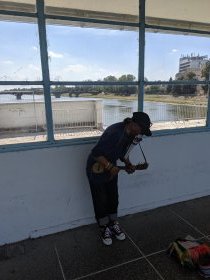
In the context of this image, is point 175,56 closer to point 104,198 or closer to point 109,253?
point 104,198

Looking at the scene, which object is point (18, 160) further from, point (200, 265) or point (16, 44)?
point (200, 265)

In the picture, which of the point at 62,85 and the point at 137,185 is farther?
the point at 137,185

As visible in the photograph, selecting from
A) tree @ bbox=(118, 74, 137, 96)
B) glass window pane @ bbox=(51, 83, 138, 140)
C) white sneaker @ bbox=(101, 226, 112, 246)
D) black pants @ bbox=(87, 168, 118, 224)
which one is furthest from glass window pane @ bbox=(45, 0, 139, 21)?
white sneaker @ bbox=(101, 226, 112, 246)

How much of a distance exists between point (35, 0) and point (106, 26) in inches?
28.6

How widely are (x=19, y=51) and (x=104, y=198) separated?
163 centimetres

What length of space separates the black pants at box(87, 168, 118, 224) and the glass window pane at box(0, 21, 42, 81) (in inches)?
45.2

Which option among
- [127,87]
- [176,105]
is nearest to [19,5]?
[127,87]

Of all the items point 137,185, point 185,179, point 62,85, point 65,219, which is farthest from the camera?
point 185,179

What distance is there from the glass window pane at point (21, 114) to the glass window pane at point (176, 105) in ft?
4.00

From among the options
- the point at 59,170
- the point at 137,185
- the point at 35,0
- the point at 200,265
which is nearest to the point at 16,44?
the point at 35,0

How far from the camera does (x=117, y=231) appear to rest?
2.54 m

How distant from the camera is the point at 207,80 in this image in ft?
10.2

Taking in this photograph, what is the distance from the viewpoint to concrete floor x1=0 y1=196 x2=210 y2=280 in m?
2.07

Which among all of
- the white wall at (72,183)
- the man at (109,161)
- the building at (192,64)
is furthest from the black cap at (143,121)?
the building at (192,64)
